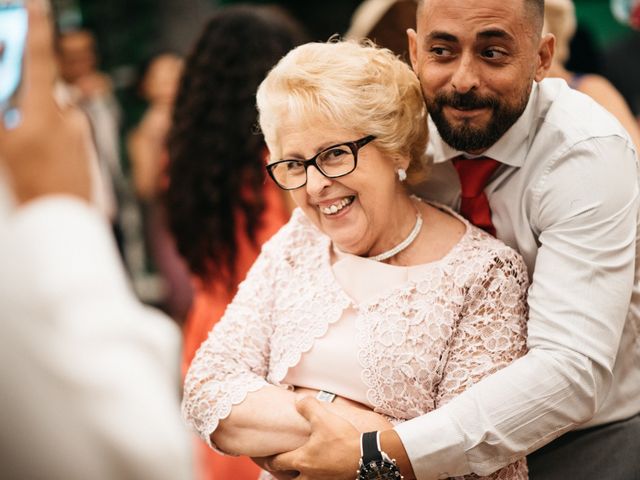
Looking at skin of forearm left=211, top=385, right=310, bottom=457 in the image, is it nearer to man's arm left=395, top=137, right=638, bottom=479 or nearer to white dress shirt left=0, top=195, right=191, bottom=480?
man's arm left=395, top=137, right=638, bottom=479

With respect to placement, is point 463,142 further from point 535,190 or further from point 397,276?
point 397,276

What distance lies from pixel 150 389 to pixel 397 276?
3.36 ft

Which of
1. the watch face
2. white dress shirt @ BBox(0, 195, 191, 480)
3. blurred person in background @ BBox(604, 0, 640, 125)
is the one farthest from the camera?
blurred person in background @ BBox(604, 0, 640, 125)

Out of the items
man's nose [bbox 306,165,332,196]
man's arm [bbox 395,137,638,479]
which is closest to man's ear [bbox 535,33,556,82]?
man's arm [bbox 395,137,638,479]

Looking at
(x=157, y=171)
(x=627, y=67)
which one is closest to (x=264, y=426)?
(x=157, y=171)

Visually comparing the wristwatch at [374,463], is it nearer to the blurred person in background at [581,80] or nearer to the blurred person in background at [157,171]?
the blurred person in background at [581,80]

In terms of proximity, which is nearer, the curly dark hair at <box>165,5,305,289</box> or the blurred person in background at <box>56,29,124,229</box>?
the curly dark hair at <box>165,5,305,289</box>

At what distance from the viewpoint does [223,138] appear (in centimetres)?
298

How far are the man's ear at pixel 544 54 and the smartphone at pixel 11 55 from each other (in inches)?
50.9

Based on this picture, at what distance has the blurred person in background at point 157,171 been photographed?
4.91 metres

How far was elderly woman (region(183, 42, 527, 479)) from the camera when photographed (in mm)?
1861

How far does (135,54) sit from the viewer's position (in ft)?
21.6

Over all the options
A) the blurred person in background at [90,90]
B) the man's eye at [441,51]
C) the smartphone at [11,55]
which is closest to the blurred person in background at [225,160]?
the man's eye at [441,51]

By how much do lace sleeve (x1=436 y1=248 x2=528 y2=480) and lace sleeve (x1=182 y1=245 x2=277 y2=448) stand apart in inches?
17.6
